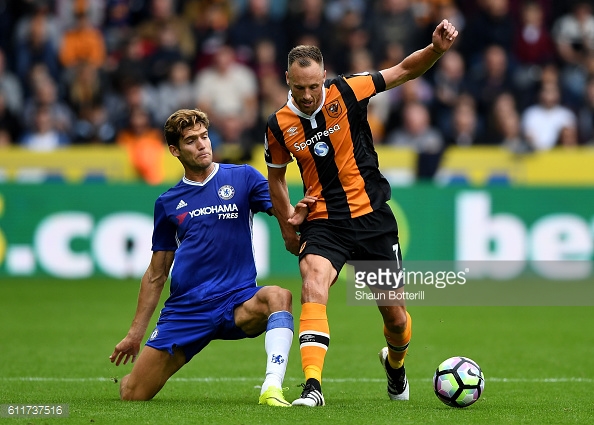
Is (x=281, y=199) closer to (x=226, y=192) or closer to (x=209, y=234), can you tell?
(x=226, y=192)

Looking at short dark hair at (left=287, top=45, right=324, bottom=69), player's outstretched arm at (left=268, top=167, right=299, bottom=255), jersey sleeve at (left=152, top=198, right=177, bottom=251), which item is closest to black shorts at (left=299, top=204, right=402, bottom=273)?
player's outstretched arm at (left=268, top=167, right=299, bottom=255)

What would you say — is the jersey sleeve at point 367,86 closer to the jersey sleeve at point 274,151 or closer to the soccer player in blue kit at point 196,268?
the jersey sleeve at point 274,151

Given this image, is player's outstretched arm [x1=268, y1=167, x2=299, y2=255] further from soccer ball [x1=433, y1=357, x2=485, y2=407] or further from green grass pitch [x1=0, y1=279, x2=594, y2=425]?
soccer ball [x1=433, y1=357, x2=485, y2=407]

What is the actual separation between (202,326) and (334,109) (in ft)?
5.43

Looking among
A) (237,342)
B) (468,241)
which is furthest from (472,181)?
(237,342)

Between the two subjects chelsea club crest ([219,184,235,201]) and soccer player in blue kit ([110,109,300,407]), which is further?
chelsea club crest ([219,184,235,201])

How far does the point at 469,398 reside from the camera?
6.68 metres

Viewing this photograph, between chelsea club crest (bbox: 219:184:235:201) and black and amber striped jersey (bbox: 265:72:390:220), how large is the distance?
38 cm

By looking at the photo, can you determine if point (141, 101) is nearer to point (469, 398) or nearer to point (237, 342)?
point (237, 342)

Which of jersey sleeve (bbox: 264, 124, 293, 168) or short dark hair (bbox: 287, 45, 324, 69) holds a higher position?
short dark hair (bbox: 287, 45, 324, 69)

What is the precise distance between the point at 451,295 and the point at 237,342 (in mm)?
4577

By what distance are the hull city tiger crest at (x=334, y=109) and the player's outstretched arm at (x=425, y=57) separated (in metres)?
0.35

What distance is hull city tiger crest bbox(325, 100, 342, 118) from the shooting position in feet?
22.8

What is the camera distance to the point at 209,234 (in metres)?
7.17
